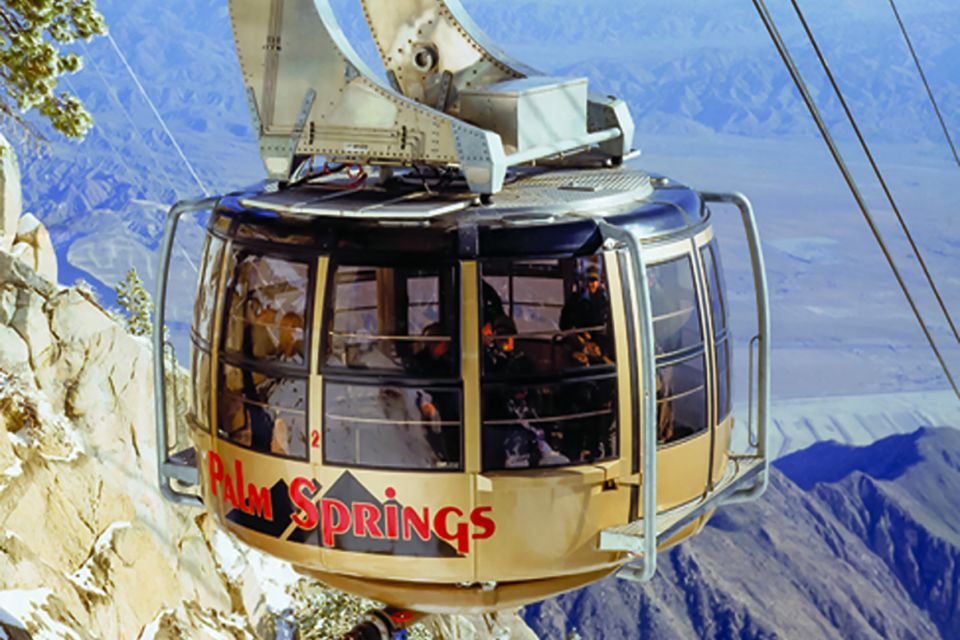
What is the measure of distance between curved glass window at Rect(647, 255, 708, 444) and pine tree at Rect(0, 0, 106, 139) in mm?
8832

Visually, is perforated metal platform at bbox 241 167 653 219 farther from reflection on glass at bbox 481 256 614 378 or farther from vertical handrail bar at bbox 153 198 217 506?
vertical handrail bar at bbox 153 198 217 506

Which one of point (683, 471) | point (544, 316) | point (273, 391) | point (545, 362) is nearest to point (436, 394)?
point (545, 362)

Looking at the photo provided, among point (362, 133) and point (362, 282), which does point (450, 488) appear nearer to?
point (362, 282)

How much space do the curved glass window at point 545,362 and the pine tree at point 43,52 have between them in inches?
348

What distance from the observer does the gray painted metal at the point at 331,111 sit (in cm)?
996

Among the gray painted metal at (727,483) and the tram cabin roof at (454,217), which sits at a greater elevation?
the tram cabin roof at (454,217)

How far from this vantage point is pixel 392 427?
9.46m

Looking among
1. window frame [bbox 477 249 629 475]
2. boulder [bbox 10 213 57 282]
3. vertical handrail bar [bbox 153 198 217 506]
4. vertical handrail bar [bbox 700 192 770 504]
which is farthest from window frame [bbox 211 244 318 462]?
boulder [bbox 10 213 57 282]

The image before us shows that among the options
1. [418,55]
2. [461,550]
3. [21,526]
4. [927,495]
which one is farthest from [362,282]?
[927,495]

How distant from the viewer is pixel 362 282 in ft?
31.0

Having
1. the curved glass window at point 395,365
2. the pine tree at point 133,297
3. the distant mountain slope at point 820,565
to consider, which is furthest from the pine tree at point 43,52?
the distant mountain slope at point 820,565

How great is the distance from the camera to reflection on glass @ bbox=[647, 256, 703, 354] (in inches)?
391

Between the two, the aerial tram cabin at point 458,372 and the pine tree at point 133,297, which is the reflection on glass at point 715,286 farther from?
the pine tree at point 133,297

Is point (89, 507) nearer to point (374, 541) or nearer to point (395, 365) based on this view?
point (374, 541)
